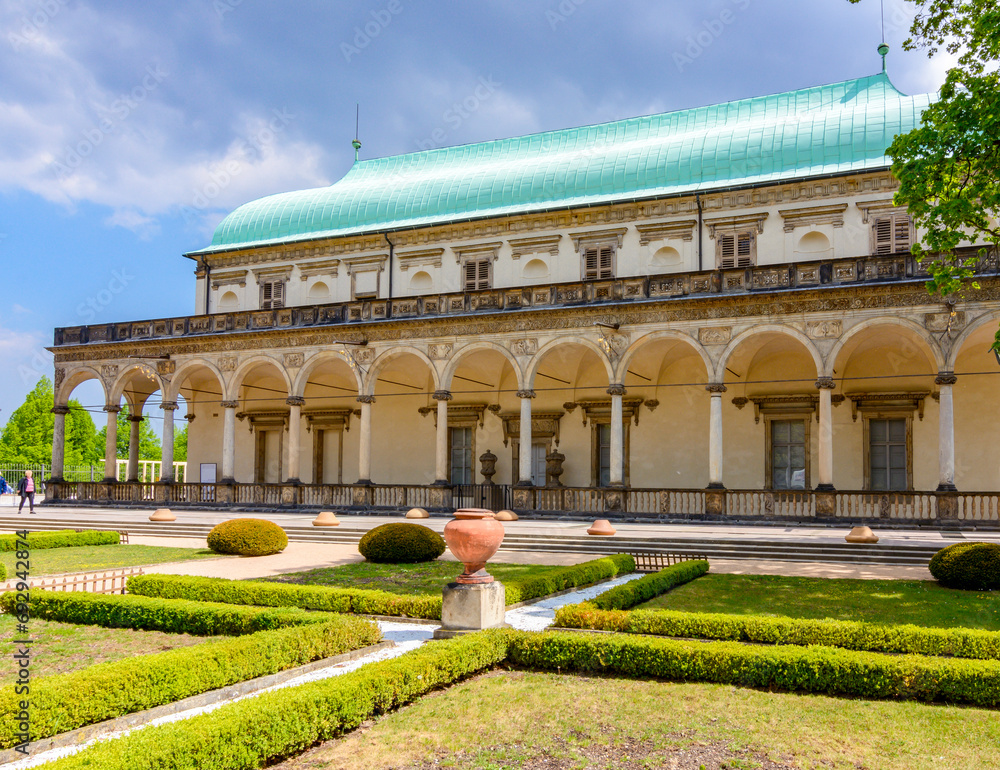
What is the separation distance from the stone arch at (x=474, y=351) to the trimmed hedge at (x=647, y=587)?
1308 centimetres

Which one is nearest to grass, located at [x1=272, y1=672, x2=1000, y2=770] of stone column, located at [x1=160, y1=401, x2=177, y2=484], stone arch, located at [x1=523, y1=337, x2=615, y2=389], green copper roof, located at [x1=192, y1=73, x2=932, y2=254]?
stone arch, located at [x1=523, y1=337, x2=615, y2=389]

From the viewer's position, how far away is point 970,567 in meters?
14.4

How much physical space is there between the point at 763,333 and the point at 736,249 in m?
4.89

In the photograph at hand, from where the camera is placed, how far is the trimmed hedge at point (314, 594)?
1212 centimetres

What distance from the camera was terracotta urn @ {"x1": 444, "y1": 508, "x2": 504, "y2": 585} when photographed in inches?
416

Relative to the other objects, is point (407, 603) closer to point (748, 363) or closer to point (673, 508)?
point (673, 508)

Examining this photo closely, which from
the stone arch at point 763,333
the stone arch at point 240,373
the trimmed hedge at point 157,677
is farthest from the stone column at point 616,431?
the trimmed hedge at point 157,677

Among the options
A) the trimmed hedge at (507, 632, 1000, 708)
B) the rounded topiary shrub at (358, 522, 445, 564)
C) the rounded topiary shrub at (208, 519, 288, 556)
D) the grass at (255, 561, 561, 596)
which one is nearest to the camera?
the trimmed hedge at (507, 632, 1000, 708)

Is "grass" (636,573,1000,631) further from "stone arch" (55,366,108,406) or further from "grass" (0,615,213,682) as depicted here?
"stone arch" (55,366,108,406)

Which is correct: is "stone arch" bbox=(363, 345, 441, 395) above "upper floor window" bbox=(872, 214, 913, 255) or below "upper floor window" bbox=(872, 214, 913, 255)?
below

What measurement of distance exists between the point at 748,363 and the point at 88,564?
20.8 meters

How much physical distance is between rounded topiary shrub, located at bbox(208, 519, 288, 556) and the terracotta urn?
1060 cm

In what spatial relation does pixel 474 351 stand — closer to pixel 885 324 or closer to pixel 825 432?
pixel 825 432

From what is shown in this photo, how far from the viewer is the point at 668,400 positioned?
30578mm
